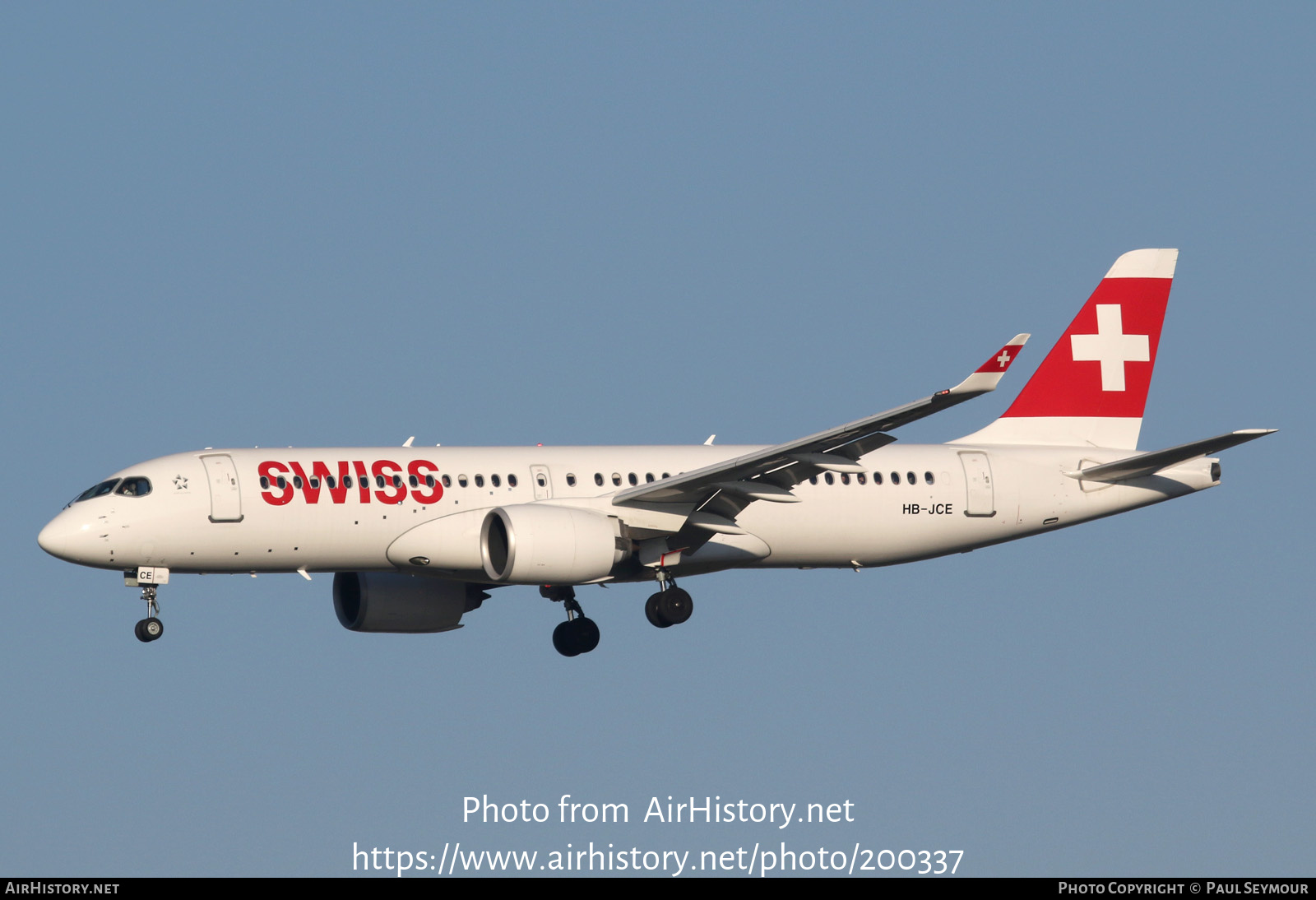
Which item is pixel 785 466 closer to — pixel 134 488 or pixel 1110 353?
pixel 1110 353

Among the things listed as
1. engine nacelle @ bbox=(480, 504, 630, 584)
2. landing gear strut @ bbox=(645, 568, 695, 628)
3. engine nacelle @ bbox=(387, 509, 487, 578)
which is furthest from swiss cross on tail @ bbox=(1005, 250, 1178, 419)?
engine nacelle @ bbox=(387, 509, 487, 578)

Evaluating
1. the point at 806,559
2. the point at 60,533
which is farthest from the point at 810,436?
the point at 60,533

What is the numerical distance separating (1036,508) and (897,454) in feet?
12.1

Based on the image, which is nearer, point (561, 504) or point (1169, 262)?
point (561, 504)

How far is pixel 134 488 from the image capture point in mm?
41375

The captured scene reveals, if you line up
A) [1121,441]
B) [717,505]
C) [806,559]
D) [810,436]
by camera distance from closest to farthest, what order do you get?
[810,436] < [717,505] < [806,559] < [1121,441]

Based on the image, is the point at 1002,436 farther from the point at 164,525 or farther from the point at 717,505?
the point at 164,525

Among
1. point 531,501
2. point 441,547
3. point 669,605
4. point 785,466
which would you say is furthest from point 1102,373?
point 441,547

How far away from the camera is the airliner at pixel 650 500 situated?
41094 mm

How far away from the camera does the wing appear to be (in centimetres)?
3597

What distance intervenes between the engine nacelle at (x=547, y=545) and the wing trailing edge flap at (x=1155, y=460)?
41.5 feet

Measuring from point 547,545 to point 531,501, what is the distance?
2.48 m
